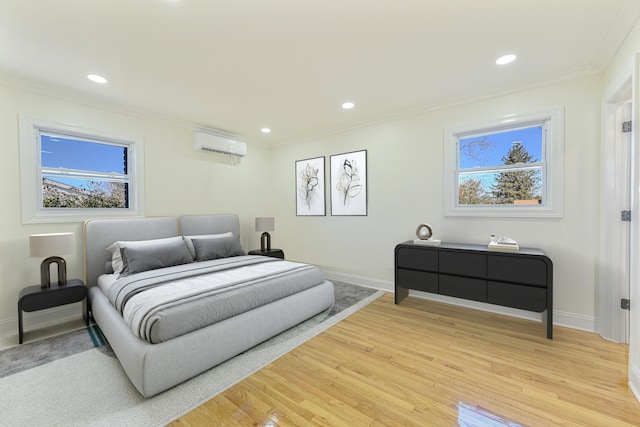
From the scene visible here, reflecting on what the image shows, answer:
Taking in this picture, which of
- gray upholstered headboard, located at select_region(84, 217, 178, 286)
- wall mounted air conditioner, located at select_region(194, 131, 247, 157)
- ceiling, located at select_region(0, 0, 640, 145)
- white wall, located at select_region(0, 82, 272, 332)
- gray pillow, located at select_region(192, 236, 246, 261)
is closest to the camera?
ceiling, located at select_region(0, 0, 640, 145)

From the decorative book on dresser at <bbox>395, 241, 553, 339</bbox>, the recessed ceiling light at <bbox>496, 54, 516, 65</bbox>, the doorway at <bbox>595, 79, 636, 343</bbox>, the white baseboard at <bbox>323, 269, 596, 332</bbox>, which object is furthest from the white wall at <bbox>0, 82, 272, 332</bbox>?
the doorway at <bbox>595, 79, 636, 343</bbox>

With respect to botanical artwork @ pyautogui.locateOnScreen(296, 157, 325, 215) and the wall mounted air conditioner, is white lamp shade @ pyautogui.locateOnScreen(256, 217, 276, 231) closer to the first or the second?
botanical artwork @ pyautogui.locateOnScreen(296, 157, 325, 215)

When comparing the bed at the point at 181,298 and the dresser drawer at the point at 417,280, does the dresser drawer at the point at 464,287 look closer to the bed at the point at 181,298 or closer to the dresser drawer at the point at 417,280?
the dresser drawer at the point at 417,280

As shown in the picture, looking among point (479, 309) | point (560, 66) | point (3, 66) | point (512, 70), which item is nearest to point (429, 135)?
point (512, 70)

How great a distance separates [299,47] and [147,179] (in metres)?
2.83

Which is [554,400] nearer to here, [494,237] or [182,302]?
[494,237]

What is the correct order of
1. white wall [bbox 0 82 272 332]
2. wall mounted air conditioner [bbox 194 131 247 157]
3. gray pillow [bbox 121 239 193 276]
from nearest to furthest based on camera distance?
white wall [bbox 0 82 272 332] < gray pillow [bbox 121 239 193 276] < wall mounted air conditioner [bbox 194 131 247 157]

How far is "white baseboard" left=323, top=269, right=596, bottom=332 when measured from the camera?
105 inches

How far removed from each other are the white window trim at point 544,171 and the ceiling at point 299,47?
0.37 meters

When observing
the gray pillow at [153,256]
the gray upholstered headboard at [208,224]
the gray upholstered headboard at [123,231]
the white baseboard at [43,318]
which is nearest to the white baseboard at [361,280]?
the gray upholstered headboard at [208,224]

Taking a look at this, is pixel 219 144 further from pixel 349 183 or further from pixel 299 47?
pixel 299 47

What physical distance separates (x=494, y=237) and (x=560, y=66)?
179cm

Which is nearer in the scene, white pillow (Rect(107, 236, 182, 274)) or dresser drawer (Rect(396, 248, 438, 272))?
white pillow (Rect(107, 236, 182, 274))

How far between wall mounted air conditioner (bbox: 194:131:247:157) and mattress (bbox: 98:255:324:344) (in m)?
1.96
